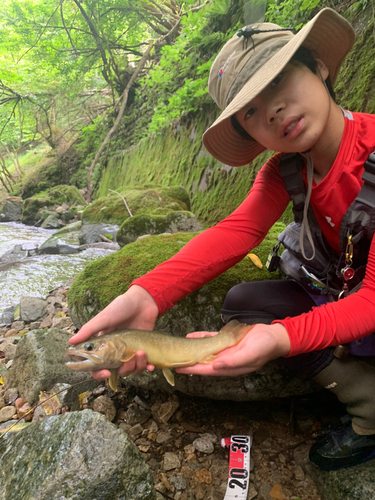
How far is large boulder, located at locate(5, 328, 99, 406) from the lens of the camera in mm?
2812

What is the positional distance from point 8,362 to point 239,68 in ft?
12.7

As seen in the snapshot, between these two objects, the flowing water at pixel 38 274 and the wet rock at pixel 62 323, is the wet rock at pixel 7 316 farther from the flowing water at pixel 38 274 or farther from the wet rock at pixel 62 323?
the wet rock at pixel 62 323

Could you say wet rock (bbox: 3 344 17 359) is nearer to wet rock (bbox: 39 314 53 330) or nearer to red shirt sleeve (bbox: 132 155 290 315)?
wet rock (bbox: 39 314 53 330)

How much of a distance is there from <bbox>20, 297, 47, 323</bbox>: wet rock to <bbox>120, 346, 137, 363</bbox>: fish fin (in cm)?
377

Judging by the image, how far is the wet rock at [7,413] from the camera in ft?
8.92

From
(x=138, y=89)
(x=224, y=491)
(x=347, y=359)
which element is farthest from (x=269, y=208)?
(x=138, y=89)

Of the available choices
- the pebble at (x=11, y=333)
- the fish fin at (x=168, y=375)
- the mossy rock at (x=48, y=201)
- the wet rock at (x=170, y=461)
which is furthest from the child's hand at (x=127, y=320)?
the mossy rock at (x=48, y=201)

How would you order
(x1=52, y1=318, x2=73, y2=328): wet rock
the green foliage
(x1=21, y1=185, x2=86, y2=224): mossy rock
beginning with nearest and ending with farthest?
(x1=52, y1=318, x2=73, y2=328): wet rock
the green foliage
(x1=21, y1=185, x2=86, y2=224): mossy rock

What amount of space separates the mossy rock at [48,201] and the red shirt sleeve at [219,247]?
15.5 m

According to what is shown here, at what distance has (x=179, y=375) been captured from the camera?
2.48m

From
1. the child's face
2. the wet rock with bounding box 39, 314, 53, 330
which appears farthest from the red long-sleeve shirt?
the wet rock with bounding box 39, 314, 53, 330

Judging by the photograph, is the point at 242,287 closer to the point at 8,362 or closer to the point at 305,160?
the point at 305,160

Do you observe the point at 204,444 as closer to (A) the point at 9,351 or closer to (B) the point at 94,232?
(A) the point at 9,351

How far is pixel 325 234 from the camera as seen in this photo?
2.17 meters
